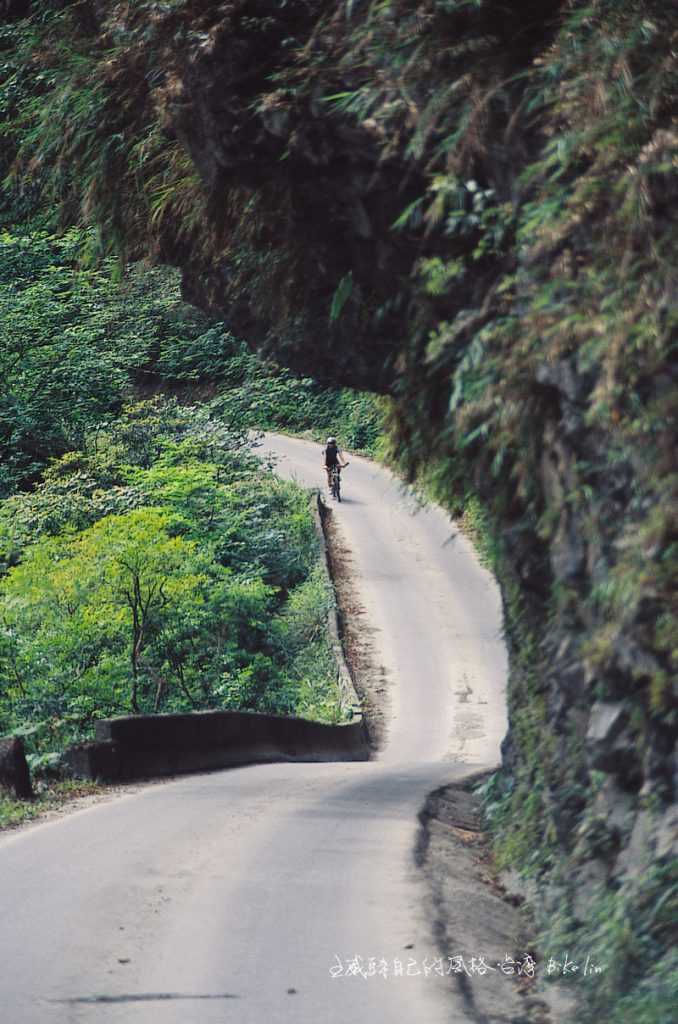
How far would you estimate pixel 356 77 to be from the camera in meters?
8.01

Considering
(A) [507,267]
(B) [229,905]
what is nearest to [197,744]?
(B) [229,905]

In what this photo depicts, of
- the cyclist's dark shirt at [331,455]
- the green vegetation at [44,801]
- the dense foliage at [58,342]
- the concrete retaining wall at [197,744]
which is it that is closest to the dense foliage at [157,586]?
the dense foliage at [58,342]

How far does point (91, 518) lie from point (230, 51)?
780 inches

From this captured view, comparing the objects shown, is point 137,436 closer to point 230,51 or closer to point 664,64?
point 230,51

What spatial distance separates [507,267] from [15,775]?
7.91 m

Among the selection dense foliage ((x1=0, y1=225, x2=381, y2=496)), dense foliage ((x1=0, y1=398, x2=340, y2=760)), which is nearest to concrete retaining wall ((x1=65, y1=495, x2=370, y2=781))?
dense foliage ((x1=0, y1=398, x2=340, y2=760))

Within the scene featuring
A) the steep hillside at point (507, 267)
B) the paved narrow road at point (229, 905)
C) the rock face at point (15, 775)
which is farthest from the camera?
the rock face at point (15, 775)

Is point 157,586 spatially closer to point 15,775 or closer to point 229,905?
point 15,775

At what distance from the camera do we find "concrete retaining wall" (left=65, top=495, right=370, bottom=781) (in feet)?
44.4

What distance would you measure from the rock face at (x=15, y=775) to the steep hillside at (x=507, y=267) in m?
5.05

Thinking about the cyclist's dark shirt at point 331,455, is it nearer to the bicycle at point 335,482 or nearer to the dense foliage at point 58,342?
the bicycle at point 335,482

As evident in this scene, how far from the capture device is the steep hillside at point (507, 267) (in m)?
4.94

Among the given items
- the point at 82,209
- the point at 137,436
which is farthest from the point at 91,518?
the point at 82,209

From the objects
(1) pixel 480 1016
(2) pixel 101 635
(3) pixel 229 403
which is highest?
(3) pixel 229 403
